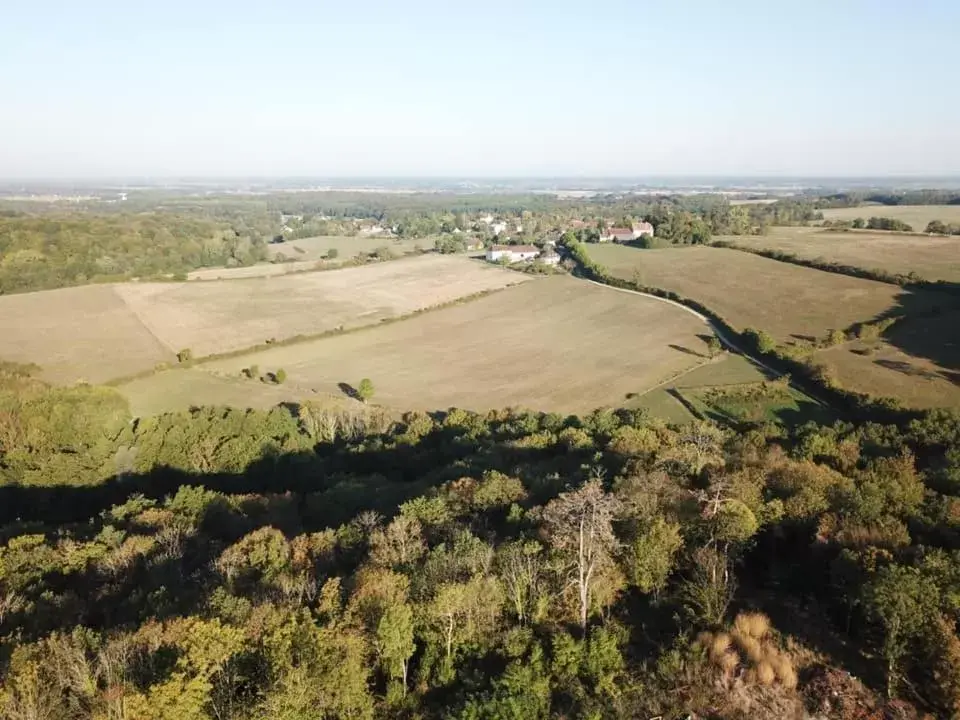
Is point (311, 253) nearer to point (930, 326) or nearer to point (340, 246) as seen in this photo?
point (340, 246)

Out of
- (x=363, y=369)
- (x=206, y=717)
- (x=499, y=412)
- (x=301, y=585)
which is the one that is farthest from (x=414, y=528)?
(x=363, y=369)

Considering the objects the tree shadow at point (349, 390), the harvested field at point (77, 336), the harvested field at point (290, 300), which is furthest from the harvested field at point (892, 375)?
the harvested field at point (77, 336)

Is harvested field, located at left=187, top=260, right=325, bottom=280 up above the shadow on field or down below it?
below

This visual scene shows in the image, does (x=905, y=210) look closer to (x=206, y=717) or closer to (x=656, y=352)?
(x=656, y=352)

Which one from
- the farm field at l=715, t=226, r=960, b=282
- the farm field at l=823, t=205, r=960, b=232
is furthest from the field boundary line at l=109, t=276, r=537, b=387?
the farm field at l=823, t=205, r=960, b=232

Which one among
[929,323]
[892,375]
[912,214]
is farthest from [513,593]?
[912,214]

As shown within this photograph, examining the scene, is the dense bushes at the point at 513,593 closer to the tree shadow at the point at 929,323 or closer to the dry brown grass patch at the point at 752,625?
the dry brown grass patch at the point at 752,625

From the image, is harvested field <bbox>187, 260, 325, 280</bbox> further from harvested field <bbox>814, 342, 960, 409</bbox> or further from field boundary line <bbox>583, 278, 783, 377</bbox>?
harvested field <bbox>814, 342, 960, 409</bbox>
